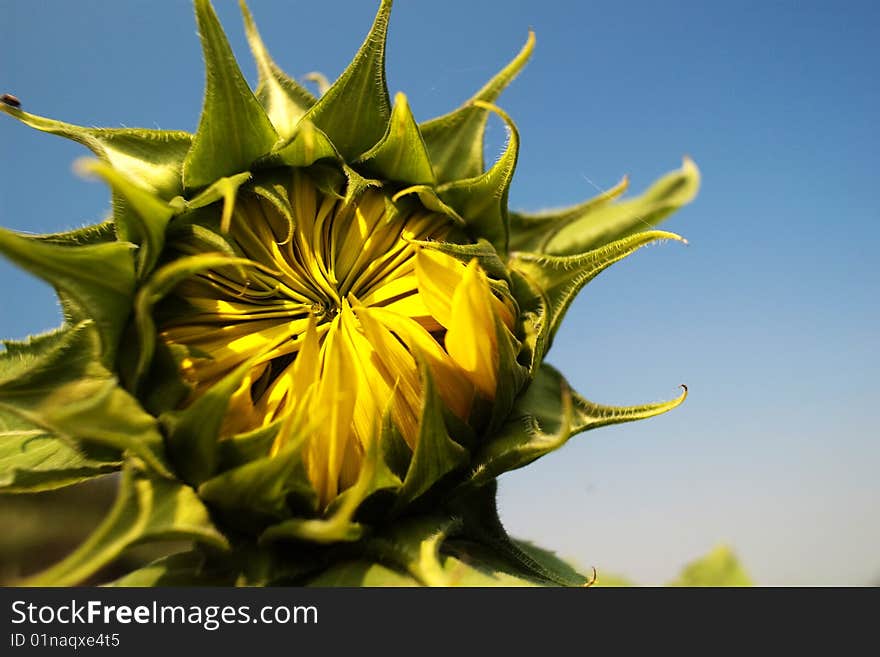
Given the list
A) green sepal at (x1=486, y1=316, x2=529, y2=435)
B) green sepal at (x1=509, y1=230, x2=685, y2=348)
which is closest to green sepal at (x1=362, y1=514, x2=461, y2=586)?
green sepal at (x1=486, y1=316, x2=529, y2=435)

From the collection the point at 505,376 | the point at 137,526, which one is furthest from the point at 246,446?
the point at 505,376

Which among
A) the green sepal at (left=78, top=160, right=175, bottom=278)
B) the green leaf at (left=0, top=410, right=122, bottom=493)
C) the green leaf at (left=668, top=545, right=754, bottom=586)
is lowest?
the green leaf at (left=668, top=545, right=754, bottom=586)

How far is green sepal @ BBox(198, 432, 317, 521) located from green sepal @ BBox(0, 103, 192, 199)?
1128mm

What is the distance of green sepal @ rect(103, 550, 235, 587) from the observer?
274 cm

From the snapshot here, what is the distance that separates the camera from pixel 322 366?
2.87 m

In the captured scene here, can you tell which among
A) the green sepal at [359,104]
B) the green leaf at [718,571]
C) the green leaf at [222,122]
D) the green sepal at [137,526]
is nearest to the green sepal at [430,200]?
the green sepal at [359,104]

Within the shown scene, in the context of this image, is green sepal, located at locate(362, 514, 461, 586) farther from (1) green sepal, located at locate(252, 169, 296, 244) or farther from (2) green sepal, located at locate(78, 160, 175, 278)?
(2) green sepal, located at locate(78, 160, 175, 278)

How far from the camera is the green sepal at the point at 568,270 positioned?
126 inches

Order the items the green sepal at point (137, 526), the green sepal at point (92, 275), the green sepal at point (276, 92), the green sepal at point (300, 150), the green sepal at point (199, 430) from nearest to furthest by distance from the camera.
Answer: the green sepal at point (137, 526) → the green sepal at point (92, 275) → the green sepal at point (199, 430) → the green sepal at point (300, 150) → the green sepal at point (276, 92)

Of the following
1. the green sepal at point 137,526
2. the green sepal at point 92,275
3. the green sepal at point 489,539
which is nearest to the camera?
the green sepal at point 137,526

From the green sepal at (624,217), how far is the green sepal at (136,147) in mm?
1525

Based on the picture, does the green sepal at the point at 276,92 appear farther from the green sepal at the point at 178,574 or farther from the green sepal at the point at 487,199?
the green sepal at the point at 178,574

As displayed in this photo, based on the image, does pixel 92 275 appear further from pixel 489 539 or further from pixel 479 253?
pixel 489 539

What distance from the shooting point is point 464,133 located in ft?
12.1
